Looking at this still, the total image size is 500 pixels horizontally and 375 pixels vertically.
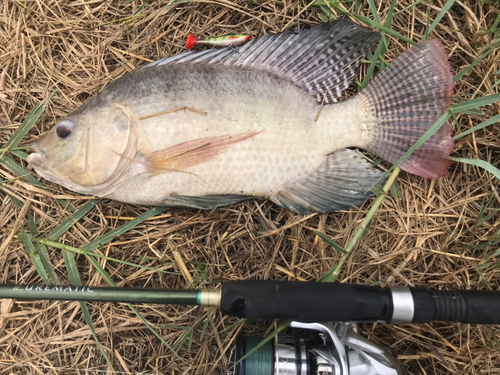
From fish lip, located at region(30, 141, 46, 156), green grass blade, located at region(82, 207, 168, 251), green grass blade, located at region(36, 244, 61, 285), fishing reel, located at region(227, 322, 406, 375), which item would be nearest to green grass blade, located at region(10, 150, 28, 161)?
fish lip, located at region(30, 141, 46, 156)

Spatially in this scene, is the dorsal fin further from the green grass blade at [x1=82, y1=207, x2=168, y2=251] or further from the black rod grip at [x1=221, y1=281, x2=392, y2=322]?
the black rod grip at [x1=221, y1=281, x2=392, y2=322]

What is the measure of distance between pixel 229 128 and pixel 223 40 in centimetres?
63

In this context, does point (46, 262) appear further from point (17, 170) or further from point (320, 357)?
point (320, 357)

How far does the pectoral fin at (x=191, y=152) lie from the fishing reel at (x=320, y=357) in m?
1.05

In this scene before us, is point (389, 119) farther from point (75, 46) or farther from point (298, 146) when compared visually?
point (75, 46)

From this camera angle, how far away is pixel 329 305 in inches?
61.3

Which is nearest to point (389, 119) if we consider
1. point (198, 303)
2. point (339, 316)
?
point (339, 316)

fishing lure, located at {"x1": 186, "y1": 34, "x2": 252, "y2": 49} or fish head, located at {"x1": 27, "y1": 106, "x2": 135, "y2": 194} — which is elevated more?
fishing lure, located at {"x1": 186, "y1": 34, "x2": 252, "y2": 49}

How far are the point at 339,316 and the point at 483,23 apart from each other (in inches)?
81.8

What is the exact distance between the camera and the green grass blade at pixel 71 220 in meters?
2.28

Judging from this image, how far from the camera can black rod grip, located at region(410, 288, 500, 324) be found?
1504 millimetres

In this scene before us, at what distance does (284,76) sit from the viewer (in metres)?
2.22

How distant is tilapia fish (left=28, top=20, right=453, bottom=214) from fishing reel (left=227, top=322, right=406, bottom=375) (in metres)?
0.76

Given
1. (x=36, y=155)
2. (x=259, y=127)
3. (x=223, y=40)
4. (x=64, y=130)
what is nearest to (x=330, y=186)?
(x=259, y=127)
